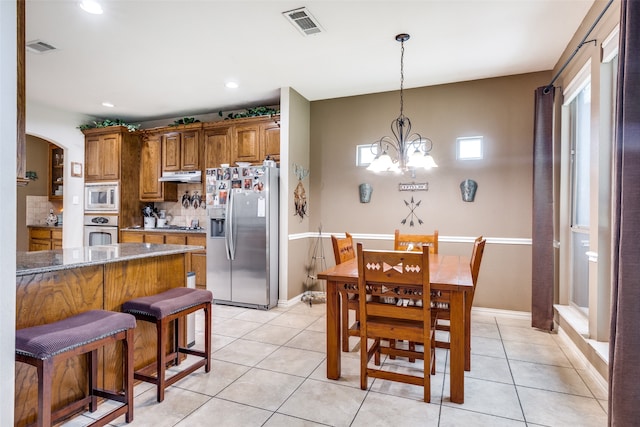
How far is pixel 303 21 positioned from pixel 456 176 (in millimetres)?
2546

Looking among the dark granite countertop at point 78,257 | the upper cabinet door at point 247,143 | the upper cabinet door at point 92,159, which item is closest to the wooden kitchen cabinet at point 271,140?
the upper cabinet door at point 247,143

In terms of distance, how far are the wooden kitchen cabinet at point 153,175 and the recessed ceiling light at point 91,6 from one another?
300 cm

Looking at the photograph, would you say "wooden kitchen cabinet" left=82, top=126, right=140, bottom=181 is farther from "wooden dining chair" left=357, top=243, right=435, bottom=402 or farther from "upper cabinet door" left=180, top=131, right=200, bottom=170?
"wooden dining chair" left=357, top=243, right=435, bottom=402

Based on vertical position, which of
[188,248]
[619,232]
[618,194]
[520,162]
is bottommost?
[188,248]

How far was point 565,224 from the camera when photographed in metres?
3.58

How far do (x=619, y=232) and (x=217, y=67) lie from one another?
3756mm

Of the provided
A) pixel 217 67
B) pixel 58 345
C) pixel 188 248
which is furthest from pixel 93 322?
pixel 217 67

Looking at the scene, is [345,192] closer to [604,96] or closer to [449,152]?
[449,152]

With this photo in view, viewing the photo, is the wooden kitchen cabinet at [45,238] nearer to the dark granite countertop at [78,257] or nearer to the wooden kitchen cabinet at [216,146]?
the wooden kitchen cabinet at [216,146]

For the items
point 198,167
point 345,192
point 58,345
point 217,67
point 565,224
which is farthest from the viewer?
point 198,167

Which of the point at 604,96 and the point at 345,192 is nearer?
the point at 604,96

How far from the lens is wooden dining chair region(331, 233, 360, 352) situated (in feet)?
9.12

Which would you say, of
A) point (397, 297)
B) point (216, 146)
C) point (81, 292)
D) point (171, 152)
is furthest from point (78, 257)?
point (171, 152)

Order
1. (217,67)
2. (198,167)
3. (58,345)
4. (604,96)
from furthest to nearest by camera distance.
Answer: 1. (198,167)
2. (217,67)
3. (604,96)
4. (58,345)
